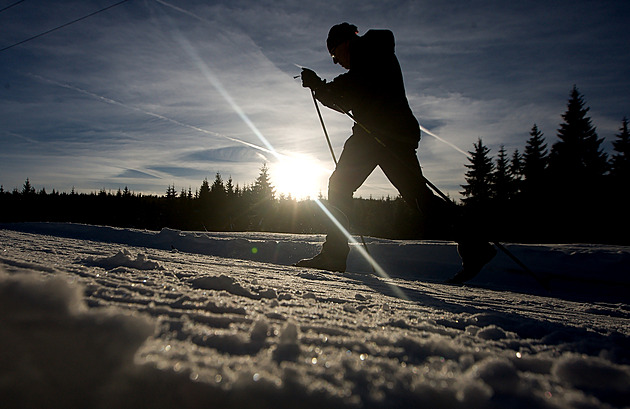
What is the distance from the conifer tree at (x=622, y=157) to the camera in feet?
102

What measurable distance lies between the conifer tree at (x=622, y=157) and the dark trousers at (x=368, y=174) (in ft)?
118

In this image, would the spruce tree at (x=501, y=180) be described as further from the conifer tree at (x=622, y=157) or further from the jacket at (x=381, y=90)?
the jacket at (x=381, y=90)

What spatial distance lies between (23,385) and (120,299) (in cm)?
41

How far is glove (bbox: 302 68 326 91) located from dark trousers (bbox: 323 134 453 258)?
690mm

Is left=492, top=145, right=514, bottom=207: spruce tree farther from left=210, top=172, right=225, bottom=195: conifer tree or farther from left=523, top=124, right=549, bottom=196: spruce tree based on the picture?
left=210, top=172, right=225, bottom=195: conifer tree

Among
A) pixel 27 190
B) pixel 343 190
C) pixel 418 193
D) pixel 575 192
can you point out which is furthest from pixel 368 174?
pixel 27 190

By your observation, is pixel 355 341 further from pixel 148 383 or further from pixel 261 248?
pixel 261 248

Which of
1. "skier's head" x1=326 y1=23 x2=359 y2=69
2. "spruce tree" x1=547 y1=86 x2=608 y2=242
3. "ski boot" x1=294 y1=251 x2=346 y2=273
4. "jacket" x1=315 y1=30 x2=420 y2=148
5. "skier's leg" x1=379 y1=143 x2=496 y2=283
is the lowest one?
"ski boot" x1=294 y1=251 x2=346 y2=273

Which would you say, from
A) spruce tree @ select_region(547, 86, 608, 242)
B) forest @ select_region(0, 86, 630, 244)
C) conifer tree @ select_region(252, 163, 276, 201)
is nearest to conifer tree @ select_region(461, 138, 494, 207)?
forest @ select_region(0, 86, 630, 244)

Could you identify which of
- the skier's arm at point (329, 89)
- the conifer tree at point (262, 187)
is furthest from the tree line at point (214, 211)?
the skier's arm at point (329, 89)

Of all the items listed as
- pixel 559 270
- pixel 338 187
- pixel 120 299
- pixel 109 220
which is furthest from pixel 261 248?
pixel 109 220

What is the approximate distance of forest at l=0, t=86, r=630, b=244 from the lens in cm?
2998

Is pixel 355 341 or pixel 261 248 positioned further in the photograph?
pixel 261 248

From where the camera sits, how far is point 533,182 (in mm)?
33938
